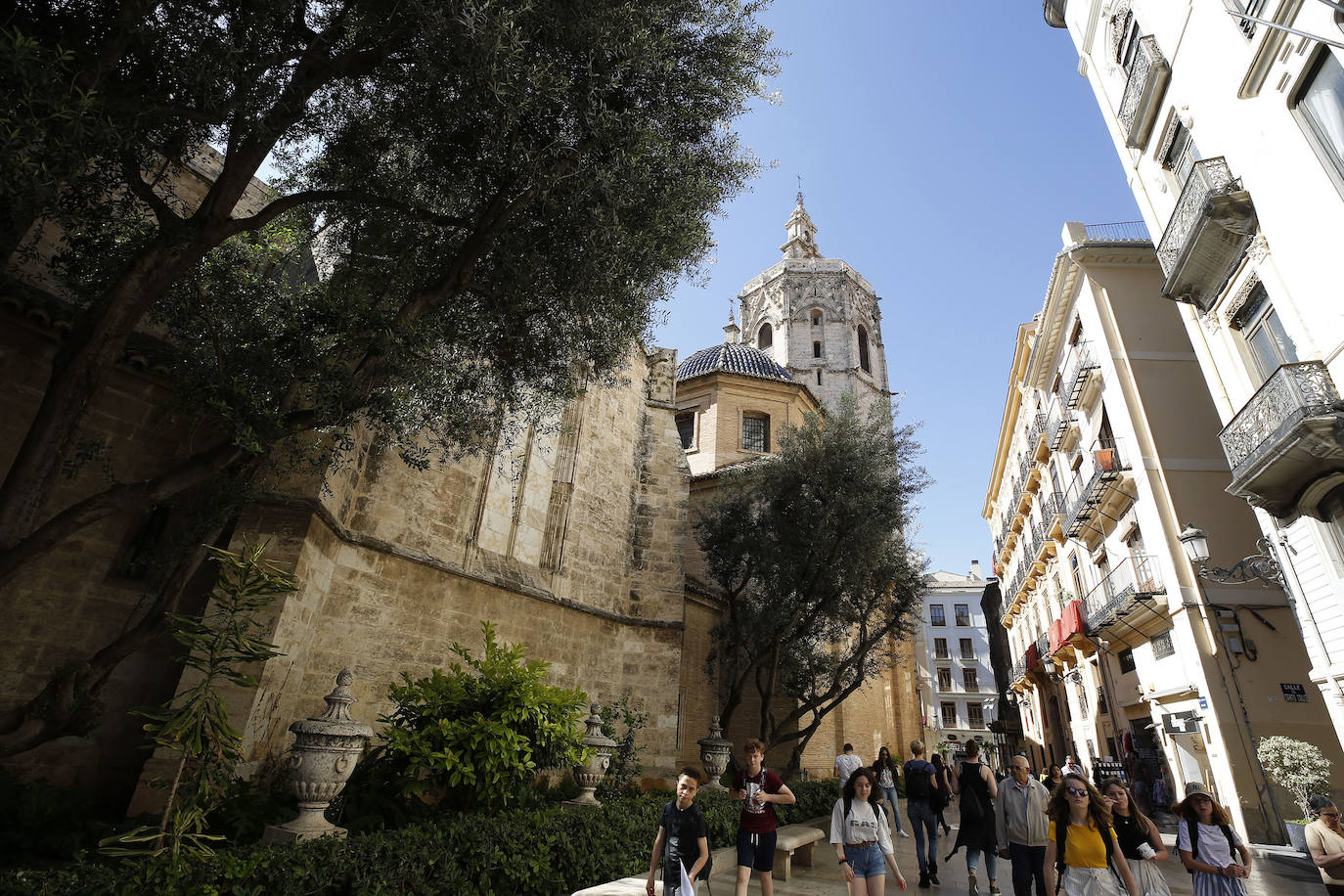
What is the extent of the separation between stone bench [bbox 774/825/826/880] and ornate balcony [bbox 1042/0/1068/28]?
1744cm

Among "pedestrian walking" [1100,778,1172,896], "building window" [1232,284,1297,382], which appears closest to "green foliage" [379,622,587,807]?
"pedestrian walking" [1100,778,1172,896]

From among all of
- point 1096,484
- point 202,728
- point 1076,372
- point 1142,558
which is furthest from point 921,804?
point 1076,372

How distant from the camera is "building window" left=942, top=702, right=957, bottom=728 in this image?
4278 centimetres

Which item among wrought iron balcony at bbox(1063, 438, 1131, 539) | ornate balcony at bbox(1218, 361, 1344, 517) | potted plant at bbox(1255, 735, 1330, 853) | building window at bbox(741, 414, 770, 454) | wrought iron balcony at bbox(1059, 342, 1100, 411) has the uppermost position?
building window at bbox(741, 414, 770, 454)

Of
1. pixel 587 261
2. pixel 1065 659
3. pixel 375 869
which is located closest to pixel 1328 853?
pixel 375 869

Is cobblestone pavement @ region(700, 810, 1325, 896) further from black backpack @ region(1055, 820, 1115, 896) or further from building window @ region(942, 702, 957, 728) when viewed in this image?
building window @ region(942, 702, 957, 728)

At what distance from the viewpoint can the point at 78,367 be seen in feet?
14.4

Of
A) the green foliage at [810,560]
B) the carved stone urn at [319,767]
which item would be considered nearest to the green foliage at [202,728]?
the carved stone urn at [319,767]

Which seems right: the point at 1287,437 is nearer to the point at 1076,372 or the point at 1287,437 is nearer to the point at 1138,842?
the point at 1138,842

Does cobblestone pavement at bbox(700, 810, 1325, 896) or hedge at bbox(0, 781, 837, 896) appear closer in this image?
hedge at bbox(0, 781, 837, 896)

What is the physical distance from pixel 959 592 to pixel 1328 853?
45.6m

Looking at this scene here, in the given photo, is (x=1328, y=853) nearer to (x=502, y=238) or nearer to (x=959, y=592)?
(x=502, y=238)

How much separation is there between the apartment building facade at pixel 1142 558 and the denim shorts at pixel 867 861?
383 inches

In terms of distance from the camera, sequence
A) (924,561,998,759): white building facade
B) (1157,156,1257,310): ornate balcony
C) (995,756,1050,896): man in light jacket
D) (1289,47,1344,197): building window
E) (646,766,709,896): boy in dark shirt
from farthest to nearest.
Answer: (924,561,998,759): white building facade, (1157,156,1257,310): ornate balcony, (1289,47,1344,197): building window, (995,756,1050,896): man in light jacket, (646,766,709,896): boy in dark shirt
